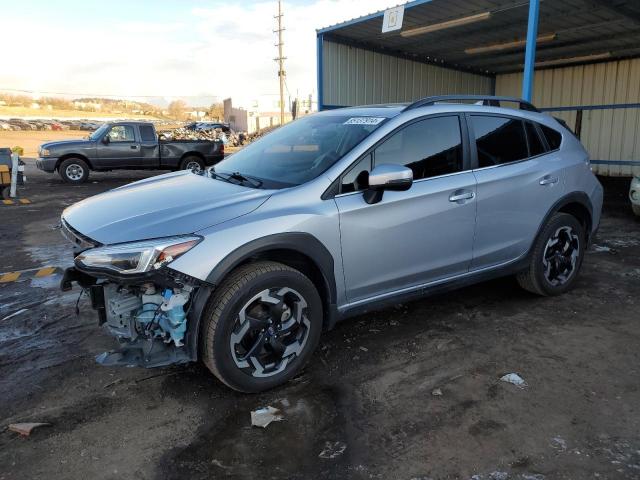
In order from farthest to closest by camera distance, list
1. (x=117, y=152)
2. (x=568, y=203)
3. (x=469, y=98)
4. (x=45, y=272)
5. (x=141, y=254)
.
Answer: (x=117, y=152) < (x=45, y=272) < (x=568, y=203) < (x=469, y=98) < (x=141, y=254)

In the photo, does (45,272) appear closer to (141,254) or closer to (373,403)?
(141,254)

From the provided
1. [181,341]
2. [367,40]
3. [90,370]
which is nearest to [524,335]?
[181,341]

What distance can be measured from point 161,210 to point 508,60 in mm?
16169

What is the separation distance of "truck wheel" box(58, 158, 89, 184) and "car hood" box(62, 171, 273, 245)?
11934mm

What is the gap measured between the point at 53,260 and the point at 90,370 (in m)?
3.29

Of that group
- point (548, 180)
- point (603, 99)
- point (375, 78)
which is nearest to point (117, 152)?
point (375, 78)

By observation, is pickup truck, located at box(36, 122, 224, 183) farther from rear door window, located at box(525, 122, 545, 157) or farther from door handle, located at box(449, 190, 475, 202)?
door handle, located at box(449, 190, 475, 202)

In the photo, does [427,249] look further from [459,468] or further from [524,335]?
[459,468]

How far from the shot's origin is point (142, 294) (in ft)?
9.37

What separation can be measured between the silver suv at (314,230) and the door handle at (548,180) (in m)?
0.01

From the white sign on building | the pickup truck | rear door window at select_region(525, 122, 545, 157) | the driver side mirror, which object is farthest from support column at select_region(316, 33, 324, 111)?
the driver side mirror

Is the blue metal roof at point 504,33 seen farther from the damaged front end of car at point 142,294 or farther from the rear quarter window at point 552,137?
the damaged front end of car at point 142,294

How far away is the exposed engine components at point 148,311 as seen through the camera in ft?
9.16

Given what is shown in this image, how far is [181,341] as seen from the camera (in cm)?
284
